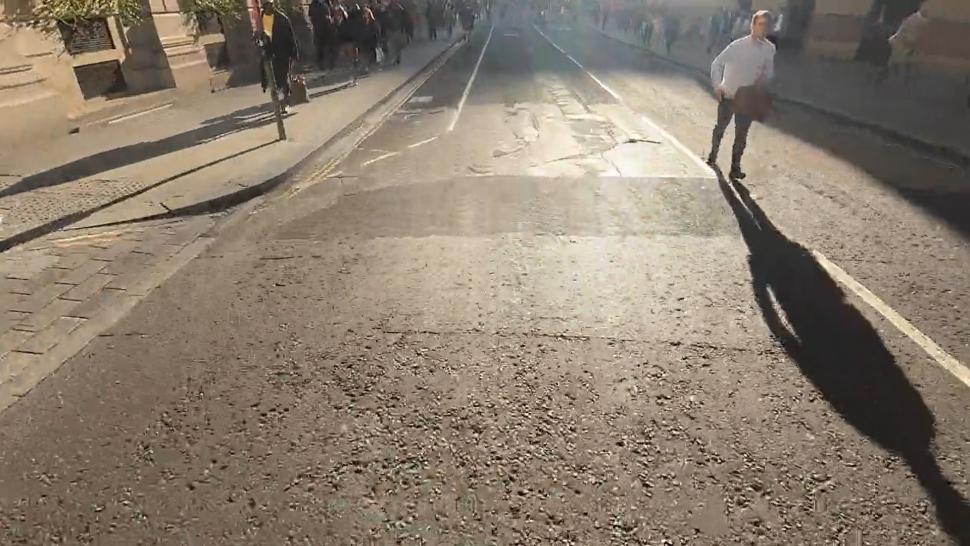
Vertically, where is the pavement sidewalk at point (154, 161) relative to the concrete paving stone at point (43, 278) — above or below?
above

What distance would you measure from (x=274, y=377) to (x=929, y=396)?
3.72 m

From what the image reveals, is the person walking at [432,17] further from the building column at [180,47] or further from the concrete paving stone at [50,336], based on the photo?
the concrete paving stone at [50,336]

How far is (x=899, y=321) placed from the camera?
3.47 metres

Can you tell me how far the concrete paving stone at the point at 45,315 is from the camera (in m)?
3.71

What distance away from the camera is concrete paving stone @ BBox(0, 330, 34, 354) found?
3.48 m

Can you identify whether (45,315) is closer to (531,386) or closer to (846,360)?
(531,386)

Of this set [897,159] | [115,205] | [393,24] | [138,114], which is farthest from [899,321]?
[393,24]

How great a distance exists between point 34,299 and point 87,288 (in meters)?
0.35

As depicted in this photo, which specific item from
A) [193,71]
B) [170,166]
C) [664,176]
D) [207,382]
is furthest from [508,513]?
[193,71]

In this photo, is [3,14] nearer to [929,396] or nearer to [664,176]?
[664,176]

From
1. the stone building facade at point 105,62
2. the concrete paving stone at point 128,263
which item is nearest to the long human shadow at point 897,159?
the concrete paving stone at point 128,263

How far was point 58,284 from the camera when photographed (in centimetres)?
427

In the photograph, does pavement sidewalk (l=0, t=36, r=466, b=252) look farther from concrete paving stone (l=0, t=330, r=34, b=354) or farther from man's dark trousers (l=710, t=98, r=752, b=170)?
man's dark trousers (l=710, t=98, r=752, b=170)

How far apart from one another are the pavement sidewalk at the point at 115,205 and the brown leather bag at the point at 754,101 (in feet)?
19.1
